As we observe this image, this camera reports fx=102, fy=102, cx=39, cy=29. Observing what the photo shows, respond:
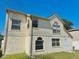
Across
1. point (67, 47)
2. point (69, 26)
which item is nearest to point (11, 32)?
point (67, 47)

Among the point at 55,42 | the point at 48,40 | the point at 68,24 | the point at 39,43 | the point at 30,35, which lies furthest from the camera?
the point at 68,24

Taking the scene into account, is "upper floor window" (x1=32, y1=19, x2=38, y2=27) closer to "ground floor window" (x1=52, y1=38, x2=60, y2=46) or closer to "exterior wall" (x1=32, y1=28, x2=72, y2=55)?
"exterior wall" (x1=32, y1=28, x2=72, y2=55)

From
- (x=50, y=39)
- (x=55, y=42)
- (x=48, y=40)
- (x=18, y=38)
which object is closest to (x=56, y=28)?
(x=55, y=42)

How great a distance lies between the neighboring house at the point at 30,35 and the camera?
18.0 m

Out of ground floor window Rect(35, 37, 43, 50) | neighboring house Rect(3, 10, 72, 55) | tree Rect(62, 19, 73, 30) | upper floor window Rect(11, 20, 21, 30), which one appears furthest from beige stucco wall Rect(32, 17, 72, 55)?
tree Rect(62, 19, 73, 30)

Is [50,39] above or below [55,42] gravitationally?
above

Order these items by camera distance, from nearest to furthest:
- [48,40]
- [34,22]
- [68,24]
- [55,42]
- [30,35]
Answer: [30,35] < [34,22] < [48,40] < [55,42] < [68,24]

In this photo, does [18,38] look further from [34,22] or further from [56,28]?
[56,28]

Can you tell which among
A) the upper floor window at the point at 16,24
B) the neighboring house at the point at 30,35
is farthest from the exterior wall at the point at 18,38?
the upper floor window at the point at 16,24

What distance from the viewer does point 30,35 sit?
18.8 m

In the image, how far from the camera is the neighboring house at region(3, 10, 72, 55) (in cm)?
1795

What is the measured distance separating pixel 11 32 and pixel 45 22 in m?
7.65

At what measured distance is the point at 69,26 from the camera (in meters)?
64.0

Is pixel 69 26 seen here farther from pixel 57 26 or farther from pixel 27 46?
pixel 27 46
